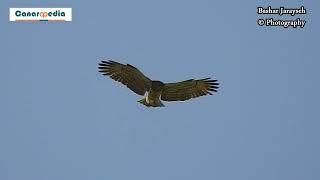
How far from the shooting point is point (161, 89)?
26.2 metres

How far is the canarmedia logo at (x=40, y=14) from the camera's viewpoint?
27.6m

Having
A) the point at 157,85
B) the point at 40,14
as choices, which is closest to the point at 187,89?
the point at 157,85

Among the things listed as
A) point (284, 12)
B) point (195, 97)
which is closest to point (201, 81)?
point (195, 97)

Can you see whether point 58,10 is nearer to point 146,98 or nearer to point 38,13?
point 38,13

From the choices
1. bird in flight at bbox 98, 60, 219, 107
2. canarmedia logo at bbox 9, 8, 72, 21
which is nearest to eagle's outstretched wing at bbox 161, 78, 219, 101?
bird in flight at bbox 98, 60, 219, 107

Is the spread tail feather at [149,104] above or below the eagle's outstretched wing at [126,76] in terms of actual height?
below

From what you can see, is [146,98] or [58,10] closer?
[146,98]

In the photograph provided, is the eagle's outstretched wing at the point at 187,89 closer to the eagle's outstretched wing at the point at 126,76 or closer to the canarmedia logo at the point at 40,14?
the eagle's outstretched wing at the point at 126,76

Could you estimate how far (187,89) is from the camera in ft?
86.9

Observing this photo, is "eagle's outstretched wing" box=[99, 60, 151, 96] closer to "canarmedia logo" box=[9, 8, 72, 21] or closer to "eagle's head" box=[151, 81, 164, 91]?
"eagle's head" box=[151, 81, 164, 91]

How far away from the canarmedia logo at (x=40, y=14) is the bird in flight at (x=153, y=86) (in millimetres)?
1619

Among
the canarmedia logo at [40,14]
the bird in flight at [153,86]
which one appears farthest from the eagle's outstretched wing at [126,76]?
the canarmedia logo at [40,14]

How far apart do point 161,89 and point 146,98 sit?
1.17ft

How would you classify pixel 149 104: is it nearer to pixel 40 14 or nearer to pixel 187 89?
pixel 187 89
